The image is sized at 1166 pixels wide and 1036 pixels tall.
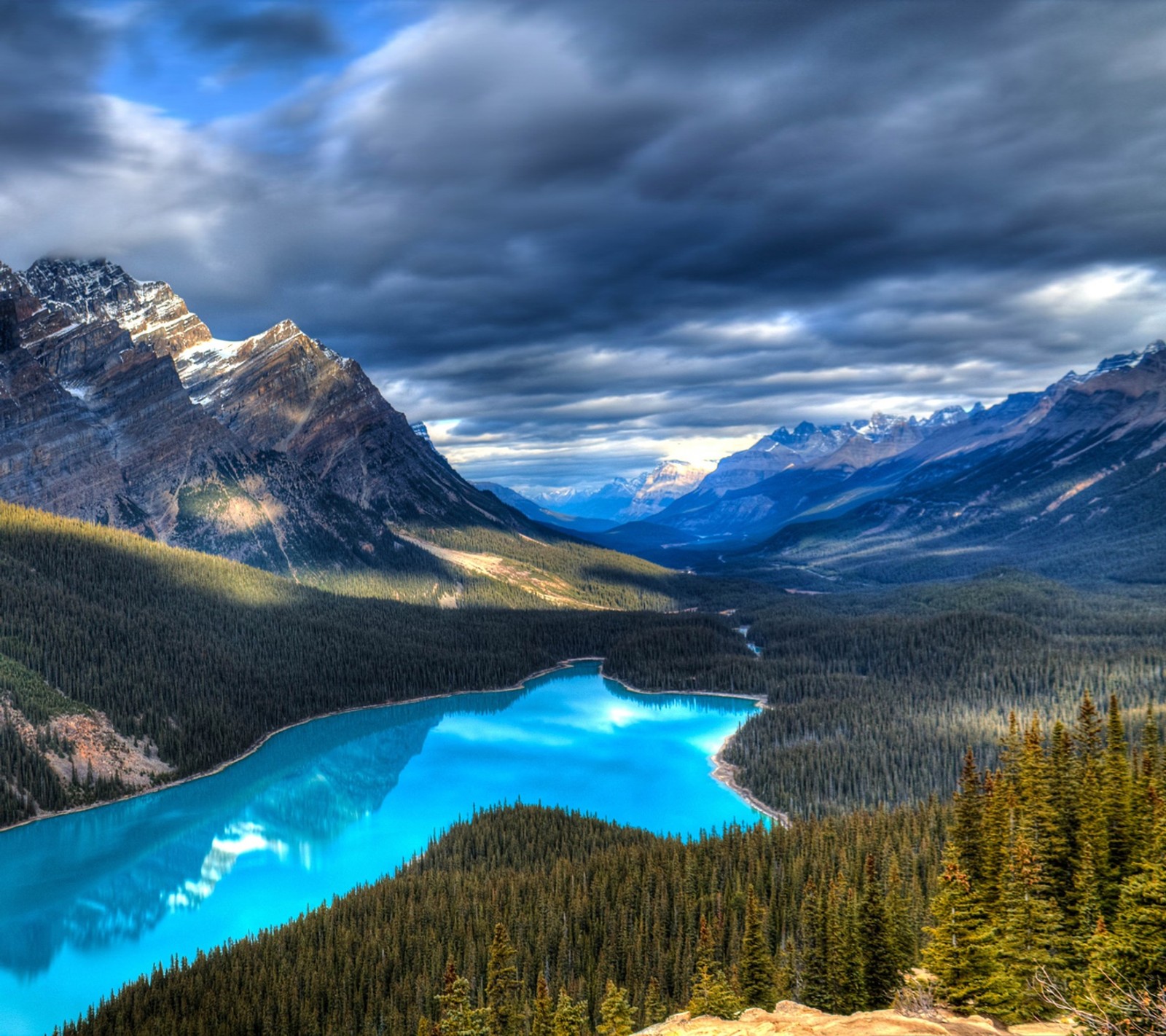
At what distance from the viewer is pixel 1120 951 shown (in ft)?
110

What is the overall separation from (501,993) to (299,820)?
249 ft

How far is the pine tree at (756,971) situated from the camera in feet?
162

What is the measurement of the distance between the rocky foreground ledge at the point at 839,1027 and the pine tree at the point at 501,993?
70.9 ft

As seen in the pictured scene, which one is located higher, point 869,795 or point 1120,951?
point 1120,951

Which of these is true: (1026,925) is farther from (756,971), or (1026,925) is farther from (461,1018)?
(461,1018)

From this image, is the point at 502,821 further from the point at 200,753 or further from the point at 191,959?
the point at 200,753

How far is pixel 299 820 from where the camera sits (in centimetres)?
12356

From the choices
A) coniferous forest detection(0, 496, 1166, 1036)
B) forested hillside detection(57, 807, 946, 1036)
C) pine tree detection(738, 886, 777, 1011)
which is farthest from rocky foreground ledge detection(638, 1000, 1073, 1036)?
forested hillside detection(57, 807, 946, 1036)

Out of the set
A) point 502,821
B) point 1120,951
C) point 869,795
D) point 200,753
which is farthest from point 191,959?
point 869,795

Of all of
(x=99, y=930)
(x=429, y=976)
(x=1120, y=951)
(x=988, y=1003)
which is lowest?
(x=99, y=930)

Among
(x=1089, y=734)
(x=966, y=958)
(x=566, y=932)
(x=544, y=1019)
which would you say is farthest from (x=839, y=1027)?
(x=566, y=932)

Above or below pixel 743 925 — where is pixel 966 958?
above

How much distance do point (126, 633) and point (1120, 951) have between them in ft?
539

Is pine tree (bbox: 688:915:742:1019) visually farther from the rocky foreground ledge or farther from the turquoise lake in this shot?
the turquoise lake
